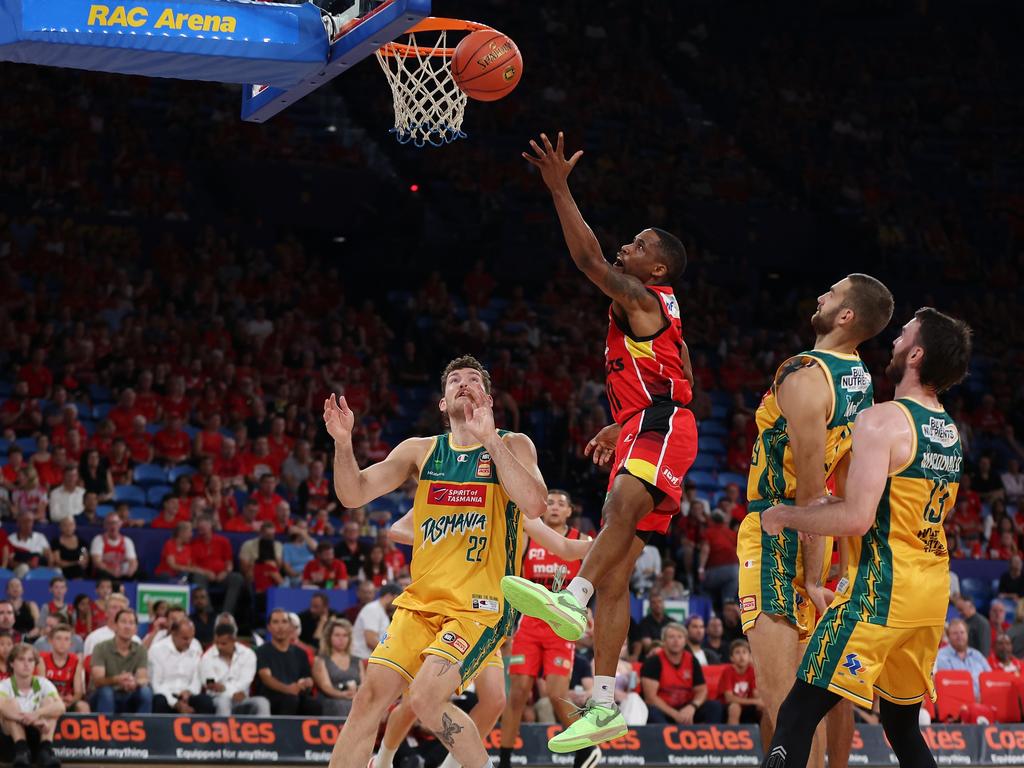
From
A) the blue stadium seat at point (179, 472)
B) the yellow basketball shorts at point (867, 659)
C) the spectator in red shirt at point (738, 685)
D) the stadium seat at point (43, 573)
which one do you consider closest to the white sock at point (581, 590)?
the yellow basketball shorts at point (867, 659)

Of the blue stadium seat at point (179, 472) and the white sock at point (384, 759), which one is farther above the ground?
the blue stadium seat at point (179, 472)

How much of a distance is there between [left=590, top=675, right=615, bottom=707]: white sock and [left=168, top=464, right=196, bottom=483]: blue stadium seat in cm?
942

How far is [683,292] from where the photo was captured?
2261cm

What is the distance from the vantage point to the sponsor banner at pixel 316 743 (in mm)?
11594

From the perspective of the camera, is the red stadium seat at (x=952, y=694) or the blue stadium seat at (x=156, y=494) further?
the blue stadium seat at (x=156, y=494)

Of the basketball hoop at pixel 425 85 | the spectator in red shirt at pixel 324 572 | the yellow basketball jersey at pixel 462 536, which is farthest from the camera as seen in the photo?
the spectator in red shirt at pixel 324 572

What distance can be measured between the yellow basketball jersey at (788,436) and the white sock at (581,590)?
0.91 meters

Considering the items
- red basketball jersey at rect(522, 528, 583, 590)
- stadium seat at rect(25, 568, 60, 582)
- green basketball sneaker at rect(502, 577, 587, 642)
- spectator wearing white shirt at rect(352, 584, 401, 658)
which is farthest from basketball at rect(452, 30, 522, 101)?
stadium seat at rect(25, 568, 60, 582)

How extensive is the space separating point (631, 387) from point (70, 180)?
14.3 m

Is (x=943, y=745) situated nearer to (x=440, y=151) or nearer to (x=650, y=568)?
(x=650, y=568)

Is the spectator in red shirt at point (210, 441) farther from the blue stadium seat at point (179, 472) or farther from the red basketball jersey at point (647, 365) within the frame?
the red basketball jersey at point (647, 365)

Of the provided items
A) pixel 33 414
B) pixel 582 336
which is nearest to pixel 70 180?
pixel 33 414

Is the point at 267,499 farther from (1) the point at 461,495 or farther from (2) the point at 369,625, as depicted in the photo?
(1) the point at 461,495

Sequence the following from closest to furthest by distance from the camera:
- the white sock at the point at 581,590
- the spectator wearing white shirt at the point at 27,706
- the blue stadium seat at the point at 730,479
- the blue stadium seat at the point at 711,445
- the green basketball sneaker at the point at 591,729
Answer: the green basketball sneaker at the point at 591,729 → the white sock at the point at 581,590 → the spectator wearing white shirt at the point at 27,706 → the blue stadium seat at the point at 730,479 → the blue stadium seat at the point at 711,445
